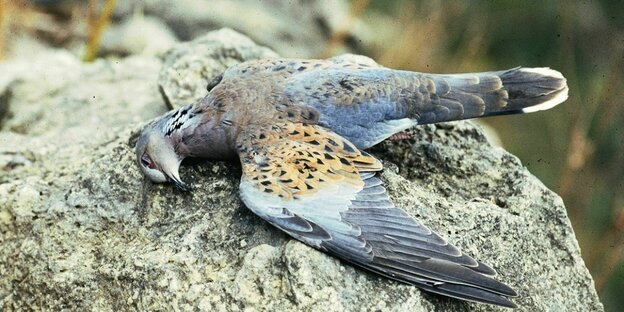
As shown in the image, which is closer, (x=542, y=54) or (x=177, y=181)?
(x=177, y=181)

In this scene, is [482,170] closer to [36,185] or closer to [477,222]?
[477,222]

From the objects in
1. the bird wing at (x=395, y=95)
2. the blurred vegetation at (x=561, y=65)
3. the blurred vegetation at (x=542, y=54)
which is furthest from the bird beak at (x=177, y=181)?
the blurred vegetation at (x=561, y=65)

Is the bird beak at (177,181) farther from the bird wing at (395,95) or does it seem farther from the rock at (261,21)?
the rock at (261,21)

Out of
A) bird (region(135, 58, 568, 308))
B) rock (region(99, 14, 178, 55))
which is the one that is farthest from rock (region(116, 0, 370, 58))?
bird (region(135, 58, 568, 308))

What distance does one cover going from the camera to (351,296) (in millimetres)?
3951

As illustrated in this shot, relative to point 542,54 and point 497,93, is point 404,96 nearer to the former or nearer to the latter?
point 497,93

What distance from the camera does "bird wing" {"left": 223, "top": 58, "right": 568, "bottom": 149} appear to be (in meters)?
4.84

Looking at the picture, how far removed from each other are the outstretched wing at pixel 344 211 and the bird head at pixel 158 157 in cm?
38

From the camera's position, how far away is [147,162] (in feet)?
15.6

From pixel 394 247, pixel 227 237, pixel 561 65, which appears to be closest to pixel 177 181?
pixel 227 237

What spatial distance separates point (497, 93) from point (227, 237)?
5.81 feet

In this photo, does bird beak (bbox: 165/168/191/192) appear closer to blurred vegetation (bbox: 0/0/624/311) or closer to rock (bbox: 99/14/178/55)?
blurred vegetation (bbox: 0/0/624/311)

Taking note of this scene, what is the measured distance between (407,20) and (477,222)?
462 cm

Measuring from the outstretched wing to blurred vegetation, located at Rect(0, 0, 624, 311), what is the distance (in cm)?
246
